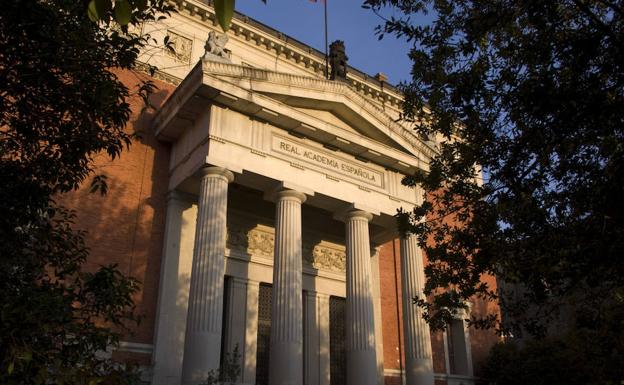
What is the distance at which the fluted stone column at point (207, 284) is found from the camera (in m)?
14.2

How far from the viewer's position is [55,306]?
6027 millimetres

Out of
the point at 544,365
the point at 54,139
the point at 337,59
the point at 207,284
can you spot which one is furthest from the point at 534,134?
the point at 544,365

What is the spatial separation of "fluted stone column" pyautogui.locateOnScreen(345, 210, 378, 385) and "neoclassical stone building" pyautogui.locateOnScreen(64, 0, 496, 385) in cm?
4

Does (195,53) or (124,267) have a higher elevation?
(195,53)

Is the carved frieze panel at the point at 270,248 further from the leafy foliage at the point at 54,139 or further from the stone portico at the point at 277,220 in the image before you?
the leafy foliage at the point at 54,139

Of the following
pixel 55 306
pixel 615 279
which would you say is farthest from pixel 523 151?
pixel 55 306

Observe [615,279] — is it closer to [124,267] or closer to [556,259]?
[556,259]

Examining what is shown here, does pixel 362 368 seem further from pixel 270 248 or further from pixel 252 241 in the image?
pixel 252 241

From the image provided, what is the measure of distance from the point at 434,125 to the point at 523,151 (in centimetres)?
160

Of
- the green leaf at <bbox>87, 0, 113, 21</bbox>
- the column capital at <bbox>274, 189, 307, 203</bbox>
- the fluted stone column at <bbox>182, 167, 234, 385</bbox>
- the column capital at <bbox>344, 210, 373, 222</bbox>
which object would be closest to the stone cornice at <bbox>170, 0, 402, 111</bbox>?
the column capital at <bbox>344, 210, 373, 222</bbox>

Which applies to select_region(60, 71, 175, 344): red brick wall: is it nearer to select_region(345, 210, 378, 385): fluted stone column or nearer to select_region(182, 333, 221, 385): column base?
select_region(182, 333, 221, 385): column base

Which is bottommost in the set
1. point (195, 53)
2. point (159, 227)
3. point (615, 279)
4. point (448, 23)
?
point (615, 279)

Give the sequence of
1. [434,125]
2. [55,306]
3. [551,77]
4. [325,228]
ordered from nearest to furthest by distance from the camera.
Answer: [55,306], [551,77], [434,125], [325,228]

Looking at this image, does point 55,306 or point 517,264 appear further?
point 517,264
